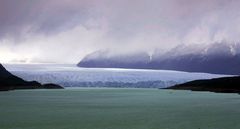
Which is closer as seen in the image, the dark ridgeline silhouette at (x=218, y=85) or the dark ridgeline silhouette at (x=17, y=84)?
the dark ridgeline silhouette at (x=218, y=85)

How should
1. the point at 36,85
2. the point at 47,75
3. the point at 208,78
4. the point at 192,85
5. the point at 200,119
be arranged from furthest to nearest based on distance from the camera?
the point at 36,85 < the point at 192,85 < the point at 208,78 < the point at 47,75 < the point at 200,119

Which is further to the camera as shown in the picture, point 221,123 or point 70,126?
point 221,123

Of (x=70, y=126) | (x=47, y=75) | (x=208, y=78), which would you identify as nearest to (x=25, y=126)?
(x=70, y=126)

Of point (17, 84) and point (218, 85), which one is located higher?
point (17, 84)

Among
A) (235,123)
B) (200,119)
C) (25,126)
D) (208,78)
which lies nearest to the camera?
(25,126)

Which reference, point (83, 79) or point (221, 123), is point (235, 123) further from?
point (83, 79)

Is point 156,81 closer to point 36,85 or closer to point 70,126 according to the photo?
point 36,85

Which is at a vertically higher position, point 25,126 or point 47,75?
point 47,75

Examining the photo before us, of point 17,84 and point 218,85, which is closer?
point 218,85

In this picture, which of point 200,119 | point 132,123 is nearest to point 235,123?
point 200,119

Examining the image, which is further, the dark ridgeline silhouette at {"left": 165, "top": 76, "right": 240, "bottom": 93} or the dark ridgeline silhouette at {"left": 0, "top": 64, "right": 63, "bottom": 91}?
the dark ridgeline silhouette at {"left": 0, "top": 64, "right": 63, "bottom": 91}
